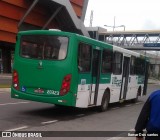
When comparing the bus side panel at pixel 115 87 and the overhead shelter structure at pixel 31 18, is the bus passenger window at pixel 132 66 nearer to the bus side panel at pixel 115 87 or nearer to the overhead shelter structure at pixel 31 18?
the bus side panel at pixel 115 87

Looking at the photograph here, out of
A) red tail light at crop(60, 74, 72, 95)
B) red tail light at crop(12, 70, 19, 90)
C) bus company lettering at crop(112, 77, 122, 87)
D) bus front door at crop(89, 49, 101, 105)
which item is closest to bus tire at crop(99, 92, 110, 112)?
bus company lettering at crop(112, 77, 122, 87)

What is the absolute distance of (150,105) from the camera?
16.3 ft

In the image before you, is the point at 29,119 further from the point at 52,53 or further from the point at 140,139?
the point at 140,139

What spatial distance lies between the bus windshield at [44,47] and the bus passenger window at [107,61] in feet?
9.50

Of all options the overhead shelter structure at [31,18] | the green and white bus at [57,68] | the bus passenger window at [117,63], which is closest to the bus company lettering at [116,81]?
the bus passenger window at [117,63]

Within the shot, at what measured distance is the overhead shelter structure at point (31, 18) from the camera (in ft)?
157

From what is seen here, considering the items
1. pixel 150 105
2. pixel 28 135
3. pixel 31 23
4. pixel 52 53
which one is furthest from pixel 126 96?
pixel 31 23

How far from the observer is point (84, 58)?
1407 centimetres

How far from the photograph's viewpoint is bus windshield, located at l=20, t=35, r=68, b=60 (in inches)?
527

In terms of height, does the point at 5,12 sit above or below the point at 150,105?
above

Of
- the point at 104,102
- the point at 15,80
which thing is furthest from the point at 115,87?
the point at 15,80

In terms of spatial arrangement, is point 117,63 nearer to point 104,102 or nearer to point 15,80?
point 104,102

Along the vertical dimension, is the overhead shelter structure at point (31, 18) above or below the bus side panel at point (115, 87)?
above

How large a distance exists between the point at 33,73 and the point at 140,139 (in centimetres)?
886
